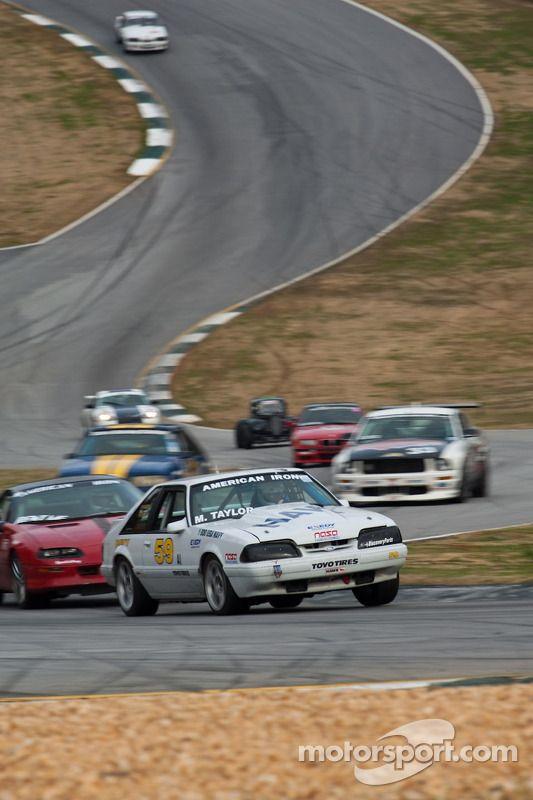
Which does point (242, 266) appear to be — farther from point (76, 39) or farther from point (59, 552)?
point (59, 552)

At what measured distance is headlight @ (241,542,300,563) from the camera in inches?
469

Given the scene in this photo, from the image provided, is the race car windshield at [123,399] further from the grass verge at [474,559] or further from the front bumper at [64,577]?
the front bumper at [64,577]

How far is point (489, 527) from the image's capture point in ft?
58.3

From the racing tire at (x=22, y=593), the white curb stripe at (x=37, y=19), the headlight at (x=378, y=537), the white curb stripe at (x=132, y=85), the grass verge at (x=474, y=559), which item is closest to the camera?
the headlight at (x=378, y=537)

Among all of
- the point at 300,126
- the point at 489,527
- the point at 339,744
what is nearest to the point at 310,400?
the point at 489,527

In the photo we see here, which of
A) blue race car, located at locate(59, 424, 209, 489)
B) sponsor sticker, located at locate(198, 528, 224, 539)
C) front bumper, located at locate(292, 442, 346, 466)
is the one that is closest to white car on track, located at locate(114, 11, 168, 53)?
front bumper, located at locate(292, 442, 346, 466)

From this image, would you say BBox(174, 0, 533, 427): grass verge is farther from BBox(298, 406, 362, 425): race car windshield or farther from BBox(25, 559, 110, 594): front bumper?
BBox(25, 559, 110, 594): front bumper

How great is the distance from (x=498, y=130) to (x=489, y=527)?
38468mm

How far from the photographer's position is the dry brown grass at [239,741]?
19.2 ft

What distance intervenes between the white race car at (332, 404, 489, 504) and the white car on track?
4173 cm

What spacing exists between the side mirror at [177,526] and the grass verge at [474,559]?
2.62m

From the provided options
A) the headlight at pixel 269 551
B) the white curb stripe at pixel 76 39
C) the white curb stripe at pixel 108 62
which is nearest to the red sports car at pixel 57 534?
the headlight at pixel 269 551

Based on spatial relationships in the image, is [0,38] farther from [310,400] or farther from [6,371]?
[310,400]

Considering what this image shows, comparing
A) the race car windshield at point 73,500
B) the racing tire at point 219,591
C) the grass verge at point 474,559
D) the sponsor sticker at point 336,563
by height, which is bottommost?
the grass verge at point 474,559
